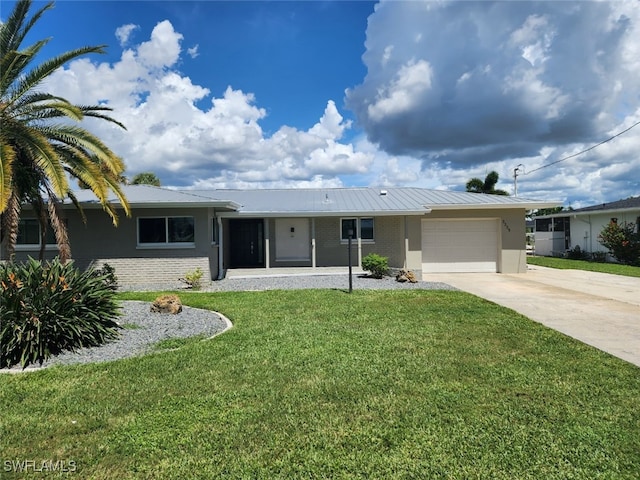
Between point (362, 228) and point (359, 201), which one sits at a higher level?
point (359, 201)

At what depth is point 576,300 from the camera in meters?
10.4

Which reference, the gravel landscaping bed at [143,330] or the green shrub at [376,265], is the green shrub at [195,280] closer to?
the gravel landscaping bed at [143,330]

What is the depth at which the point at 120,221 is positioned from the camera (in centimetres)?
1408

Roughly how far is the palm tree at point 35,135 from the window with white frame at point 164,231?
108 inches

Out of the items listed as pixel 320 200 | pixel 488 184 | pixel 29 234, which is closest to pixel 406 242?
pixel 320 200

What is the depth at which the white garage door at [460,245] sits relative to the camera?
17.4 meters

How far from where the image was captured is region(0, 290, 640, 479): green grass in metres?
3.19

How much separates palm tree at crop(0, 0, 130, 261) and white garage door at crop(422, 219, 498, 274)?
480 inches

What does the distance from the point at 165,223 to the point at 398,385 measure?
11.7m

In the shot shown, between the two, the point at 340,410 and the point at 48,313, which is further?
the point at 48,313

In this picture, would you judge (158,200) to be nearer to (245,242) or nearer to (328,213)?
(245,242)

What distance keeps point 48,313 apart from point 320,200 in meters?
13.5

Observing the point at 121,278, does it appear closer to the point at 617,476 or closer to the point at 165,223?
the point at 165,223

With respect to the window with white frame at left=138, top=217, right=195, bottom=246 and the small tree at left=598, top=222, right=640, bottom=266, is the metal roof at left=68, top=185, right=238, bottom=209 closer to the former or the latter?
the window with white frame at left=138, top=217, right=195, bottom=246
